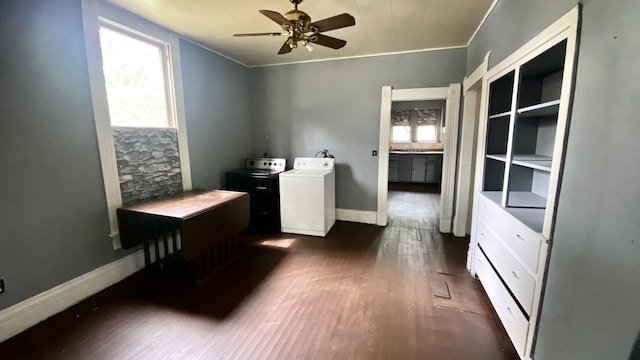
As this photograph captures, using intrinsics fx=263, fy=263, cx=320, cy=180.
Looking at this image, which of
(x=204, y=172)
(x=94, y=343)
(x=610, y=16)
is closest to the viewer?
(x=610, y=16)

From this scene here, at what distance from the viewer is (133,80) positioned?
2611mm

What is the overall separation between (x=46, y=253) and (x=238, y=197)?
4.94 ft

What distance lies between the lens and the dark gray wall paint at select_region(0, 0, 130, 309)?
1770 millimetres

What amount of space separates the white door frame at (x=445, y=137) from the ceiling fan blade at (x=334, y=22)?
74.5 inches

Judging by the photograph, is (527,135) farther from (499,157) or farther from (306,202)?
(306,202)

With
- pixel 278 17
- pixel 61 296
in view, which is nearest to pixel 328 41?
pixel 278 17

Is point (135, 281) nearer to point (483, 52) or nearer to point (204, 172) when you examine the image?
point (204, 172)

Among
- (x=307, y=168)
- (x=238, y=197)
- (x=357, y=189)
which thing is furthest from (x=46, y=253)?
(x=357, y=189)

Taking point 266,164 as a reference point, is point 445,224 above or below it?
below

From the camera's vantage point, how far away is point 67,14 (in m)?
2.03

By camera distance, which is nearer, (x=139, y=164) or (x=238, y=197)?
(x=139, y=164)

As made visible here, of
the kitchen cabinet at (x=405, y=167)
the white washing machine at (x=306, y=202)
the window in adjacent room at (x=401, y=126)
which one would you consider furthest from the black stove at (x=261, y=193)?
the window in adjacent room at (x=401, y=126)

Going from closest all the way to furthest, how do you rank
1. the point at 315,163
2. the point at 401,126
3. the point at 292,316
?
the point at 292,316, the point at 315,163, the point at 401,126

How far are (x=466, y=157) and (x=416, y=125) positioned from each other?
4504 millimetres
